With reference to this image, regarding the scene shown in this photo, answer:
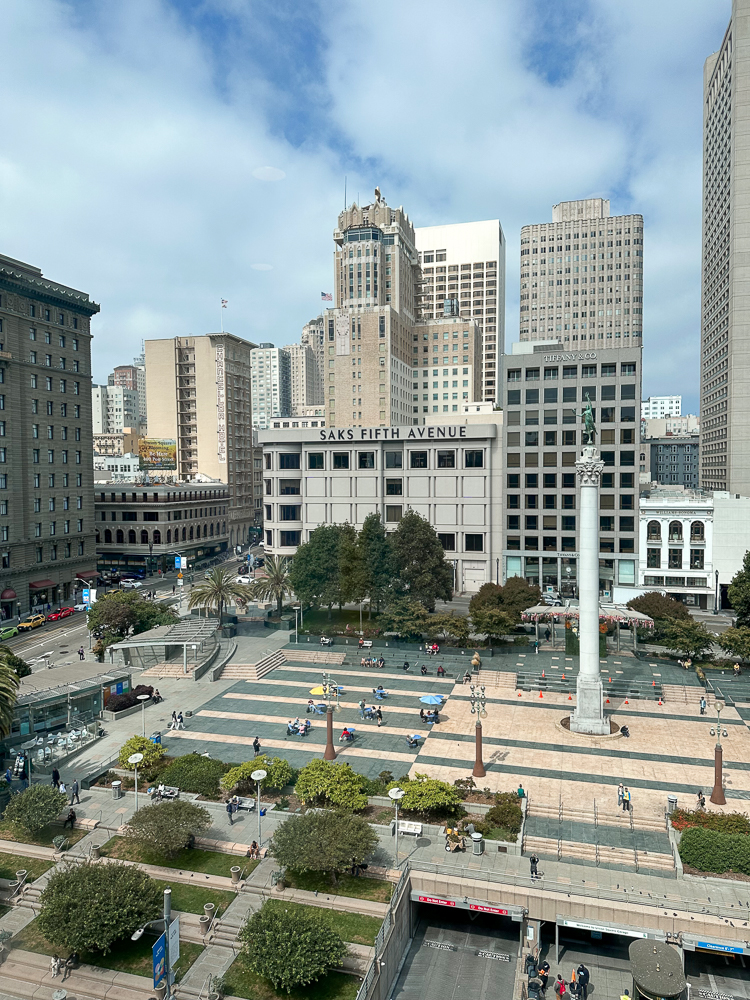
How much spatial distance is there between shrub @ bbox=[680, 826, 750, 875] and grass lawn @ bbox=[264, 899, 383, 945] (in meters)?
14.3

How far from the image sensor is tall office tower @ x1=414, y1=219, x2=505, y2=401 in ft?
576

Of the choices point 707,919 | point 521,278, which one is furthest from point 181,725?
point 521,278

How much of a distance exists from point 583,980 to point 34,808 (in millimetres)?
25620

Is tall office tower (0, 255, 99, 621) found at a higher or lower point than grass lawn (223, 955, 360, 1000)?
higher

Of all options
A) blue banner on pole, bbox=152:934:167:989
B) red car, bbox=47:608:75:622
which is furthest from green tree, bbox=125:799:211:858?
red car, bbox=47:608:75:622

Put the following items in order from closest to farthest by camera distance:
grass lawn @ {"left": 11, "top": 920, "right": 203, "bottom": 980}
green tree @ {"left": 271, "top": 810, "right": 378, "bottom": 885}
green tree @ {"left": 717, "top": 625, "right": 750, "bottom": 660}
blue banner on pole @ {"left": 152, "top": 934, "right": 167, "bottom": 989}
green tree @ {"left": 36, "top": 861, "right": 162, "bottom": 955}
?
blue banner on pole @ {"left": 152, "top": 934, "right": 167, "bottom": 989} → green tree @ {"left": 36, "top": 861, "right": 162, "bottom": 955} → grass lawn @ {"left": 11, "top": 920, "right": 203, "bottom": 980} → green tree @ {"left": 271, "top": 810, "right": 378, "bottom": 885} → green tree @ {"left": 717, "top": 625, "right": 750, "bottom": 660}

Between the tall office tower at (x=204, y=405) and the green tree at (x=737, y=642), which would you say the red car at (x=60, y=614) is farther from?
the green tree at (x=737, y=642)

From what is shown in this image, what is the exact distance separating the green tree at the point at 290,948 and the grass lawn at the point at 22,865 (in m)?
12.3

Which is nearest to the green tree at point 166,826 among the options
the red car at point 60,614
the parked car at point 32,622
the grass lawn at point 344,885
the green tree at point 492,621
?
the grass lawn at point 344,885

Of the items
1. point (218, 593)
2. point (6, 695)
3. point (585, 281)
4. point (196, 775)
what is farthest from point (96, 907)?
point (585, 281)

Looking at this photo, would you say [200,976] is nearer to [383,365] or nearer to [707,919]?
[707,919]

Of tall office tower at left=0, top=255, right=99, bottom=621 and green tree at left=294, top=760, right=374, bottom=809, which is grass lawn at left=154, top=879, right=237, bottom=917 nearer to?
green tree at left=294, top=760, right=374, bottom=809

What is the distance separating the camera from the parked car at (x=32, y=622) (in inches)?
2959

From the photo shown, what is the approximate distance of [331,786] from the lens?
33.9 meters
